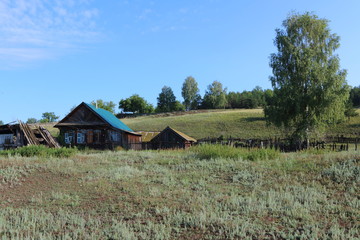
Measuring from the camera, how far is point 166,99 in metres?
115

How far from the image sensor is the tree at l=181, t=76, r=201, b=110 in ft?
358

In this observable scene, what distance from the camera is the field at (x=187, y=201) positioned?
5.89 meters

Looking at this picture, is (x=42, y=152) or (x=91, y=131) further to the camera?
(x=91, y=131)

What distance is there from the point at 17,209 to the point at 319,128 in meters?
27.8

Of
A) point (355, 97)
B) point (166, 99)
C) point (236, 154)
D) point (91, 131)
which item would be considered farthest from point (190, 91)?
point (236, 154)

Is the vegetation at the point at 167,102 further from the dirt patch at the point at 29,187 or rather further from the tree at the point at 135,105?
the dirt patch at the point at 29,187

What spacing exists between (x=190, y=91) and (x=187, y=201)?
10204 cm

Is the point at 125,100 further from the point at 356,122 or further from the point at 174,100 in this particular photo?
the point at 356,122

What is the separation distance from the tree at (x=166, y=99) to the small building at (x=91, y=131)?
3149 inches

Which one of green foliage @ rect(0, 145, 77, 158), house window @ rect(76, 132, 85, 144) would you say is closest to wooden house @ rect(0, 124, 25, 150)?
house window @ rect(76, 132, 85, 144)

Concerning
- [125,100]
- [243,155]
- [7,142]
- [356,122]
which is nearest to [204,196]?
[243,155]

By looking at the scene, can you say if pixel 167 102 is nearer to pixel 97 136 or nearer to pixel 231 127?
pixel 231 127

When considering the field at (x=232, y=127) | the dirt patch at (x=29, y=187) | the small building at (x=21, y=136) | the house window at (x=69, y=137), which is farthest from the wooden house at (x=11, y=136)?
the field at (x=232, y=127)

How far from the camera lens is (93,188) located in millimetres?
9492
